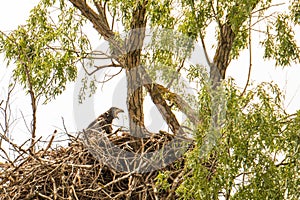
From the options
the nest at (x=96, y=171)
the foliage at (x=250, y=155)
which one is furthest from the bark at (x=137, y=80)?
the foliage at (x=250, y=155)

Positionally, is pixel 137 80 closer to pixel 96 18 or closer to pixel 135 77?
pixel 135 77

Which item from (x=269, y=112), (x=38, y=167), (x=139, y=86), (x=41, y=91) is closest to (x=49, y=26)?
(x=41, y=91)

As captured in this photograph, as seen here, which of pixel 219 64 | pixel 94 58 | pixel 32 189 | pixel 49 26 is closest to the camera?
pixel 32 189

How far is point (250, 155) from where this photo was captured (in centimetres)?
621

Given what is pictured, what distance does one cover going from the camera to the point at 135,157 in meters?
7.15

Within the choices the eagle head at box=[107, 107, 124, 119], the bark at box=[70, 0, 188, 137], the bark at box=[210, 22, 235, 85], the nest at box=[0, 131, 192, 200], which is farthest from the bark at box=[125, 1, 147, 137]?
the bark at box=[210, 22, 235, 85]

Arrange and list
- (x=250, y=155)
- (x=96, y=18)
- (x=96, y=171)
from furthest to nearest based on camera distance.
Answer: (x=96, y=18) < (x=96, y=171) < (x=250, y=155)

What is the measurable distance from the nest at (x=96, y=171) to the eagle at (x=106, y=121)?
0.17 metres

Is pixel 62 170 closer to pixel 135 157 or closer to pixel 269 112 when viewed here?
pixel 135 157

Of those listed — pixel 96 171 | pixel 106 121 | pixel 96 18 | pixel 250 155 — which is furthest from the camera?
pixel 96 18

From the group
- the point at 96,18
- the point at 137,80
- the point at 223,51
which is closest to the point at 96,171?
the point at 137,80

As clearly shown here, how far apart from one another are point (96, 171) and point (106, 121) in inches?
27.6

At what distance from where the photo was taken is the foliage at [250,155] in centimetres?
621

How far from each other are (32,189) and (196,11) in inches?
79.3
